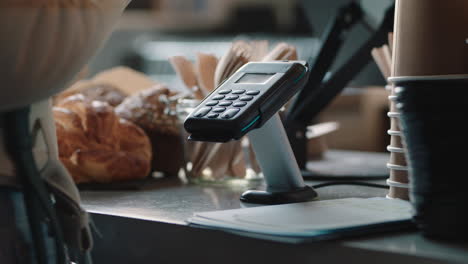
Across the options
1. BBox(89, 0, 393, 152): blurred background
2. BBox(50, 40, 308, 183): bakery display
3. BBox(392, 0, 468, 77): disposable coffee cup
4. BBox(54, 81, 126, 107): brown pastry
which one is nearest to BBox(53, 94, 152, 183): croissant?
BBox(50, 40, 308, 183): bakery display

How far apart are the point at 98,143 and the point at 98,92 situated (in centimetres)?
22

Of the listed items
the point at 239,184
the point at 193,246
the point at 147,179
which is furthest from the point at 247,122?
the point at 147,179

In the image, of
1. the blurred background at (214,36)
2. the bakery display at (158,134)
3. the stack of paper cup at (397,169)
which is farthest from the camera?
the blurred background at (214,36)

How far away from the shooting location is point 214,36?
4125 millimetres

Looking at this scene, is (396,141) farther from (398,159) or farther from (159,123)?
(159,123)

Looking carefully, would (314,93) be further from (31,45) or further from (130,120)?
(31,45)

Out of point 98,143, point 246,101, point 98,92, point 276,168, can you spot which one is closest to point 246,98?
point 246,101

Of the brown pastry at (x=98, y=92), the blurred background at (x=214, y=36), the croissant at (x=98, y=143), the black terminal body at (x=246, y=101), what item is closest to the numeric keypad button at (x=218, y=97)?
the black terminal body at (x=246, y=101)

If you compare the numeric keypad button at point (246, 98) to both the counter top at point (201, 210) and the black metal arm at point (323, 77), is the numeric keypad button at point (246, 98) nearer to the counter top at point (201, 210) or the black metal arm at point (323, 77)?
the counter top at point (201, 210)

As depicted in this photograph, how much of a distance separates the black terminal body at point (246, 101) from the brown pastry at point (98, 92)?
47 cm

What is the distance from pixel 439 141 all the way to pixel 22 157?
0.31m

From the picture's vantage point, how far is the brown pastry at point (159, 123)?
1021 mm

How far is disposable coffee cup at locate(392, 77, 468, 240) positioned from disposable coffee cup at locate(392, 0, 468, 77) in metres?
0.09

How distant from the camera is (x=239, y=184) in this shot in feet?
3.00
